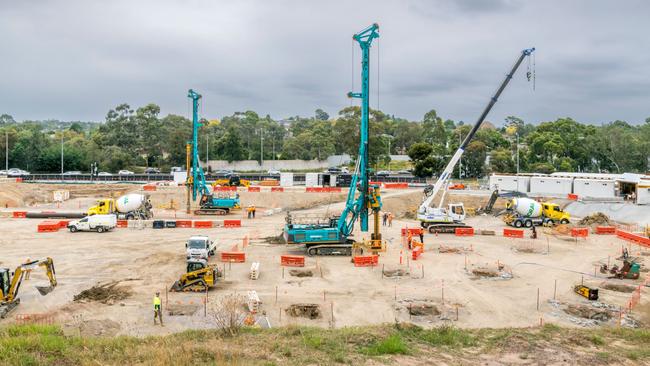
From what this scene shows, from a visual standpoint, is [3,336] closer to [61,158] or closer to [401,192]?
[401,192]

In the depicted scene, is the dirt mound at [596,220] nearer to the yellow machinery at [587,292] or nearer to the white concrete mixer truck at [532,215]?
the white concrete mixer truck at [532,215]

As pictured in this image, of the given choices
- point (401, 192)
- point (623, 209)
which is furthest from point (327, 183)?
point (623, 209)

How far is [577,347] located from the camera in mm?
16766

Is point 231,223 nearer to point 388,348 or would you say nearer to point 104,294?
point 104,294

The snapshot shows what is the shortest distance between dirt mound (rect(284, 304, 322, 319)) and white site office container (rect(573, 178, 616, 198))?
165ft

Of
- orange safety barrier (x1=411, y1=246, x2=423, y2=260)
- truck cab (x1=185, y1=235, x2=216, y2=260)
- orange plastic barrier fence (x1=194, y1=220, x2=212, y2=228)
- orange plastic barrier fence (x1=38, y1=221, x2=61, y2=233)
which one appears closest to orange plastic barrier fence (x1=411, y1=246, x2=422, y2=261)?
orange safety barrier (x1=411, y1=246, x2=423, y2=260)

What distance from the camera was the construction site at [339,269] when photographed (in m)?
20.4

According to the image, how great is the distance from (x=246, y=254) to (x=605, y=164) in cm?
9007

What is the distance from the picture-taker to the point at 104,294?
2353 cm

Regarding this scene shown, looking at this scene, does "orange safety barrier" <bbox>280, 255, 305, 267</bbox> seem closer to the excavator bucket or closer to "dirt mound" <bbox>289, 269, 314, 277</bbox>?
"dirt mound" <bbox>289, 269, 314, 277</bbox>

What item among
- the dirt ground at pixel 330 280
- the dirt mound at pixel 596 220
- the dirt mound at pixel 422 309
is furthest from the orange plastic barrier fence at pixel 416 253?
the dirt mound at pixel 596 220

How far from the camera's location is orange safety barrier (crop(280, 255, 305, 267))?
30.0 meters

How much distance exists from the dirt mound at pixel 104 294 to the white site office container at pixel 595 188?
182ft

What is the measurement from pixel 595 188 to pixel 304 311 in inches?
2010
